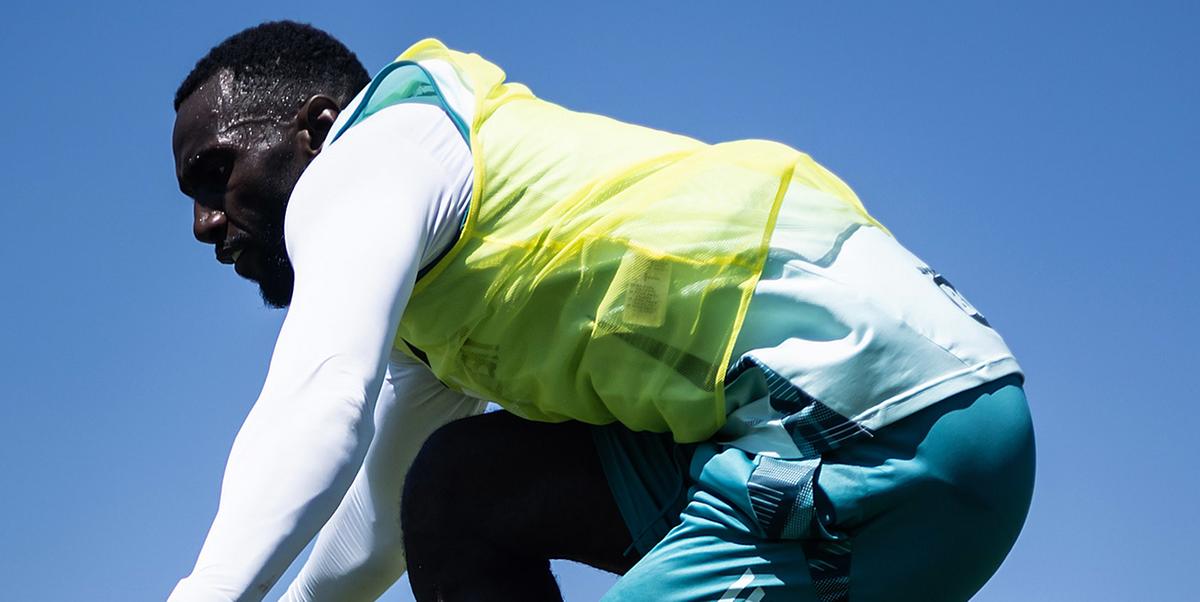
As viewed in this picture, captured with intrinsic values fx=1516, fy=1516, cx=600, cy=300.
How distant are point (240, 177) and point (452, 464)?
0.73 metres

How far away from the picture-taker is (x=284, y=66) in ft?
10.6

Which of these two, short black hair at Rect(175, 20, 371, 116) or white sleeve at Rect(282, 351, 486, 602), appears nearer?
short black hair at Rect(175, 20, 371, 116)

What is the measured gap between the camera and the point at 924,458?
8.32 feet

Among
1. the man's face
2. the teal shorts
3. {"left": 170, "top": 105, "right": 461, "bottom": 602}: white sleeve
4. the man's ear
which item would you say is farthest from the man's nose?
the teal shorts

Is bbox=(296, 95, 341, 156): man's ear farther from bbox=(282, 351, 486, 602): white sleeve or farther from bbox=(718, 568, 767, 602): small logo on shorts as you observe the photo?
bbox=(718, 568, 767, 602): small logo on shorts

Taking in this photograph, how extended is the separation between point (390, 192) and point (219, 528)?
64cm

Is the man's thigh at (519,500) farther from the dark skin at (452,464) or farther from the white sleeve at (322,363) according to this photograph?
the white sleeve at (322,363)

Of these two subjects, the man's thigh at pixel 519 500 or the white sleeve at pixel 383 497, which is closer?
the man's thigh at pixel 519 500

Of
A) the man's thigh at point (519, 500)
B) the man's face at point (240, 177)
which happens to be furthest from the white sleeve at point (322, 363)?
the man's thigh at point (519, 500)

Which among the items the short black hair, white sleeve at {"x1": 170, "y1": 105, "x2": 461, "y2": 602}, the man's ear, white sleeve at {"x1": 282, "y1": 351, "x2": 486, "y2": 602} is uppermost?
the short black hair

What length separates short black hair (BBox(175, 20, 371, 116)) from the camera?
3.18 meters

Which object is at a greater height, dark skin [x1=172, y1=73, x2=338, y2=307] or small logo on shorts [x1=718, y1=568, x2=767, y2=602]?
dark skin [x1=172, y1=73, x2=338, y2=307]

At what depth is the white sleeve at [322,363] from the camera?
2.15 meters

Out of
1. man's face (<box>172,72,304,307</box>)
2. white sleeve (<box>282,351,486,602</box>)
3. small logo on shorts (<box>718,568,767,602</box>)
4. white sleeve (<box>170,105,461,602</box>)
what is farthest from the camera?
white sleeve (<box>282,351,486,602</box>)
